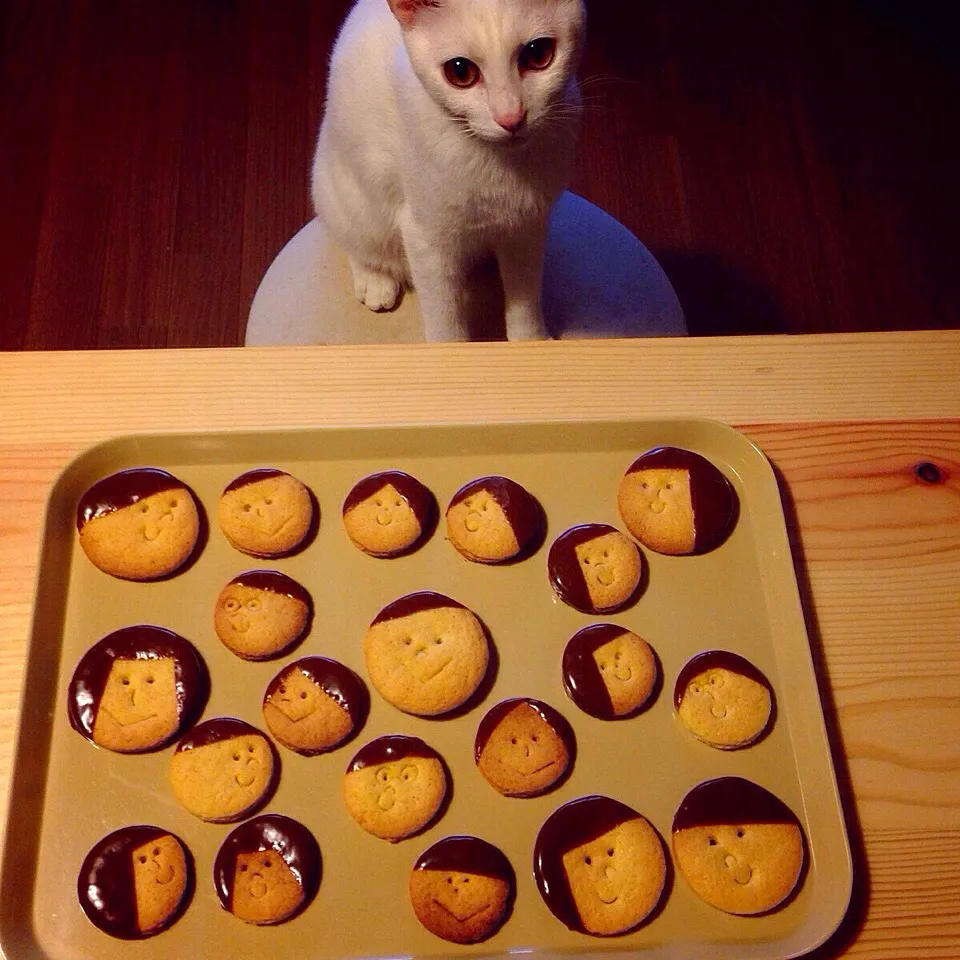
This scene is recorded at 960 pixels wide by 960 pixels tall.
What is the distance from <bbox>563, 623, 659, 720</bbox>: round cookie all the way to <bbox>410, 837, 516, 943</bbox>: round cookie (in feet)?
0.44

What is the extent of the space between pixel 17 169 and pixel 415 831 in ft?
5.16

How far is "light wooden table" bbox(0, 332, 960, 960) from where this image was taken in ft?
2.35

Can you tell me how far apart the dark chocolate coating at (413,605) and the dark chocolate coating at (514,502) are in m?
0.08

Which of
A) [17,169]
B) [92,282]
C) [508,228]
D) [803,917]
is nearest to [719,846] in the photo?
[803,917]

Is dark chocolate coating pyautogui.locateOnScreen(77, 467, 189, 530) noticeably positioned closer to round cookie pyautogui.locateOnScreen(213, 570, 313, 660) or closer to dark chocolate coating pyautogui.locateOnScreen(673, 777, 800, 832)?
round cookie pyautogui.locateOnScreen(213, 570, 313, 660)

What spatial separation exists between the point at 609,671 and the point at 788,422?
280mm

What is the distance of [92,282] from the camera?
1646mm

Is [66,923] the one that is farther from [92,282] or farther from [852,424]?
[92,282]

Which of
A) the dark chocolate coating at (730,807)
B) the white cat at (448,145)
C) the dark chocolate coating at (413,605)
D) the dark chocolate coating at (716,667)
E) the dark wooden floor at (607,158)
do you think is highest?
the dark wooden floor at (607,158)

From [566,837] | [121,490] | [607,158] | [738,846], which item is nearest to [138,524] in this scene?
[121,490]

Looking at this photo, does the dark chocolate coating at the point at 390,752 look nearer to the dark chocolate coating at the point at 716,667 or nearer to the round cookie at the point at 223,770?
the round cookie at the point at 223,770

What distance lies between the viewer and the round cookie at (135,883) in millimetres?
637

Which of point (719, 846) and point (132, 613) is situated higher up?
point (132, 613)

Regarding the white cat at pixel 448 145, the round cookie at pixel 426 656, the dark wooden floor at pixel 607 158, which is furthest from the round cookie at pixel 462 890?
the dark wooden floor at pixel 607 158
